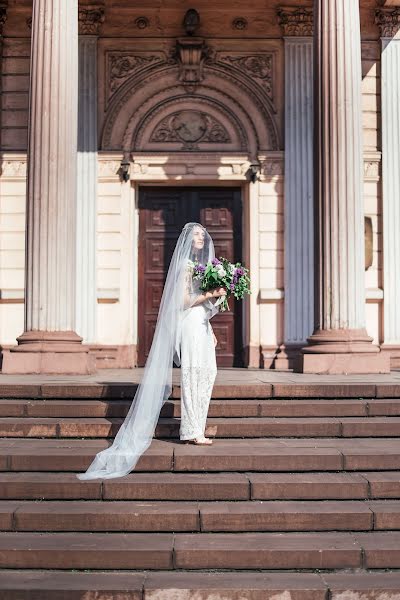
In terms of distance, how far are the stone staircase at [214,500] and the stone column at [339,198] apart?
204 cm

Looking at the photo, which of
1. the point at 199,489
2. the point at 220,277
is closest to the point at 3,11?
the point at 220,277

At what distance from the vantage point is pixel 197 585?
502 cm

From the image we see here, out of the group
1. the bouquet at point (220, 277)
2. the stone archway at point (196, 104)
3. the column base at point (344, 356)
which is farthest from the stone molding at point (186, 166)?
the bouquet at point (220, 277)

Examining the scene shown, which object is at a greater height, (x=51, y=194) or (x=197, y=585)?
(x=51, y=194)

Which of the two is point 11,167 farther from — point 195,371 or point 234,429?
point 234,429

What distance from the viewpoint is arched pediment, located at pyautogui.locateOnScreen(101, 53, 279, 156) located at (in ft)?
44.1

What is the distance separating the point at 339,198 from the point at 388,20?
210 inches

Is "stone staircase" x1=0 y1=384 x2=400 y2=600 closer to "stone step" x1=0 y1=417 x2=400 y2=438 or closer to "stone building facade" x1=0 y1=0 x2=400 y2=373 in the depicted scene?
"stone step" x1=0 y1=417 x2=400 y2=438

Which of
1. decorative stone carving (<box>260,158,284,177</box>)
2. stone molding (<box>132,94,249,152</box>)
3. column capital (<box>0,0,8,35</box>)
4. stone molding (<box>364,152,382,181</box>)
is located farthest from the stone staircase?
column capital (<box>0,0,8,35</box>)

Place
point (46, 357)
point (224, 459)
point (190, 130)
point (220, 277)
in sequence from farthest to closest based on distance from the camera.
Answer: point (190, 130) < point (46, 357) < point (220, 277) < point (224, 459)

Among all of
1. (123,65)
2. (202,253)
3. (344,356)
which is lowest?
(344,356)

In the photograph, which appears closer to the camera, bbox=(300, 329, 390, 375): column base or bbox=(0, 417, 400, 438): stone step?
bbox=(0, 417, 400, 438): stone step

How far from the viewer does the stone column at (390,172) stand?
43.9 ft

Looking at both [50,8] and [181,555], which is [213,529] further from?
[50,8]
